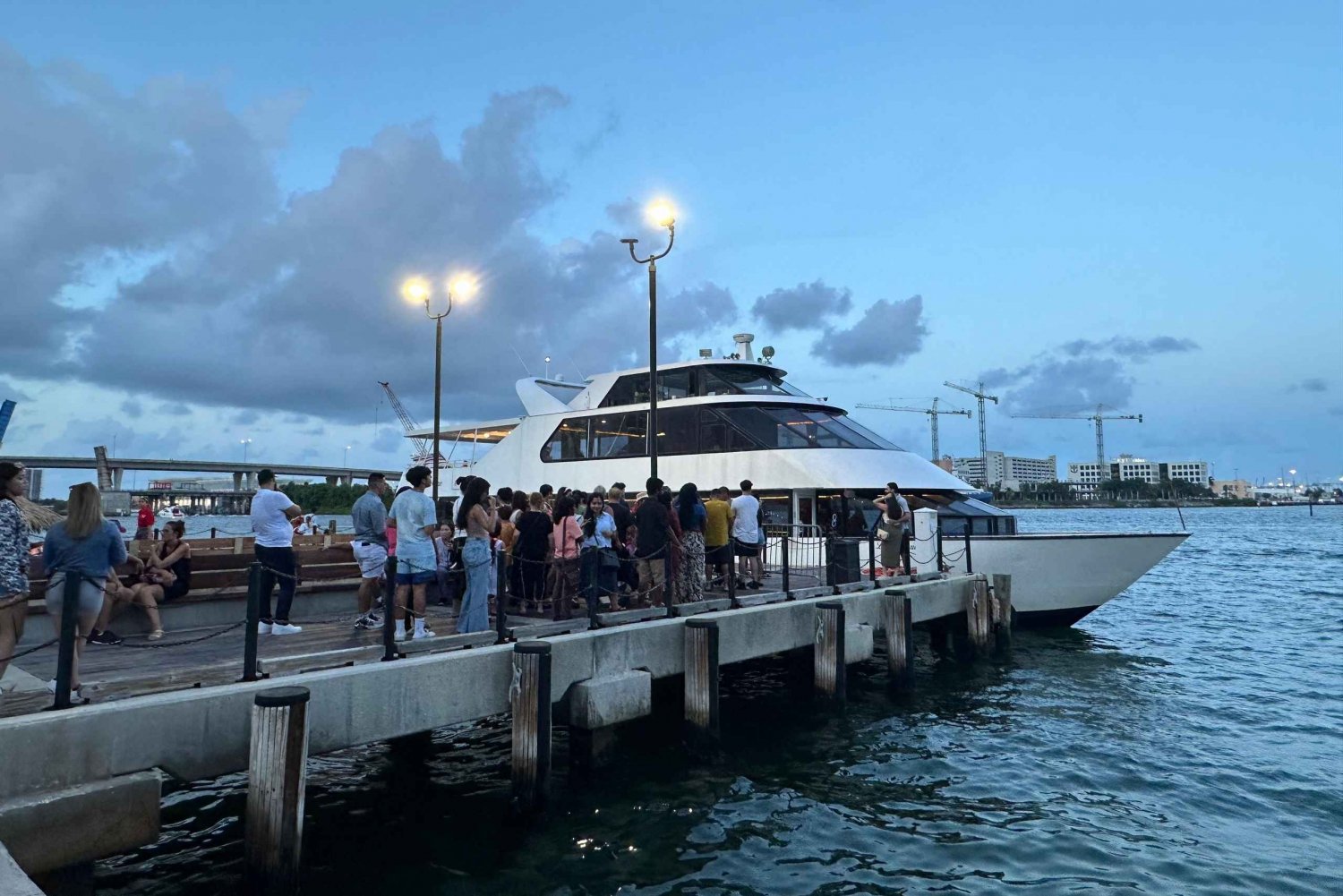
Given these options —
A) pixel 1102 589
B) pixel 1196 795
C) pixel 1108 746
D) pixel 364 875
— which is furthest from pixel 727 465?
pixel 364 875

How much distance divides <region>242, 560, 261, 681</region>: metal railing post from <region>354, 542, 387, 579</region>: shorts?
2773mm

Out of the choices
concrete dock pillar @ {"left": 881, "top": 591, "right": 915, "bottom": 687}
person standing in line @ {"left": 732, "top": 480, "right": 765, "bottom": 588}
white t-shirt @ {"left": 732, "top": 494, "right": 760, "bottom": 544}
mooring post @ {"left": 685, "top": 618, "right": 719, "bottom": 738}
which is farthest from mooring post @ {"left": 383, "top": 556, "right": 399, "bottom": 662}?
concrete dock pillar @ {"left": 881, "top": 591, "right": 915, "bottom": 687}

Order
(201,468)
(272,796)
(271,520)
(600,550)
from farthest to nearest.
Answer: (201,468) → (600,550) → (271,520) → (272,796)

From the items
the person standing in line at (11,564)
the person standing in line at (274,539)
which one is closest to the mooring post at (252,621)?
the person standing in line at (11,564)

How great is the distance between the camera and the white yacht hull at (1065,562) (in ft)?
52.6

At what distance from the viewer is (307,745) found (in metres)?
5.76

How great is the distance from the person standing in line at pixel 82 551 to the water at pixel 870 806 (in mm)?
1980

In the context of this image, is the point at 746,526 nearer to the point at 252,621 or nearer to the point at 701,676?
the point at 701,676

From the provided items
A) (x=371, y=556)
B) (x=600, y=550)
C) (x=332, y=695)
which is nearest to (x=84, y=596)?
(x=332, y=695)

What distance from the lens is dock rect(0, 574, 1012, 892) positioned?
4785 mm

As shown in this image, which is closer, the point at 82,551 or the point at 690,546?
the point at 82,551

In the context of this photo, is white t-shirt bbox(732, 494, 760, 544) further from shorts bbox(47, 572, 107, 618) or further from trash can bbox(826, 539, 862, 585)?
shorts bbox(47, 572, 107, 618)

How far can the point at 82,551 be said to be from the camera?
6016mm

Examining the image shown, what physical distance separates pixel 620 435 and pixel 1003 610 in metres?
10.2
